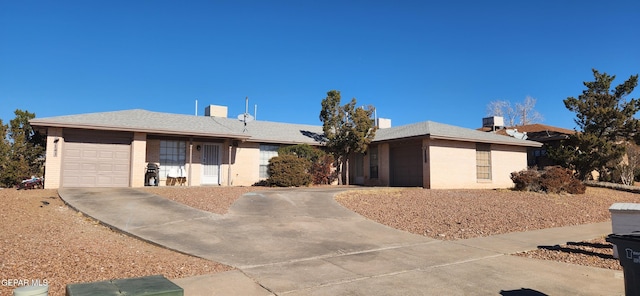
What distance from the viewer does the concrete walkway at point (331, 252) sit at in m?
5.63

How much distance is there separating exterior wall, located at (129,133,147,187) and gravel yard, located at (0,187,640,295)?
2.80 m

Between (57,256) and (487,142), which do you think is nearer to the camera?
(57,256)

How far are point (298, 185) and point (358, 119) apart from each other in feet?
15.6

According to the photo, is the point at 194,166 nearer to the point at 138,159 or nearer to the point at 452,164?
the point at 138,159

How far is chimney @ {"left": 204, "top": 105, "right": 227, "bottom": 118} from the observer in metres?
24.5

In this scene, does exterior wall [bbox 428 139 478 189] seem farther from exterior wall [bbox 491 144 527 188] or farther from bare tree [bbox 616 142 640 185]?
bare tree [bbox 616 142 640 185]

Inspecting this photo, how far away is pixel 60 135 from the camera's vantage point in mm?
16516

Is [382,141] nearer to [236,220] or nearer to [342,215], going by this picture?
[342,215]

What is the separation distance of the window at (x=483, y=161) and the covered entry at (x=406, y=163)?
3257mm

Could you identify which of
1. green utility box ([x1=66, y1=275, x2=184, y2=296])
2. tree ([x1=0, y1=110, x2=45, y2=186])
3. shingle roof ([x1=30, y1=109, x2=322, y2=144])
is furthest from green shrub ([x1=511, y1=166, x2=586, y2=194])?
tree ([x1=0, y1=110, x2=45, y2=186])

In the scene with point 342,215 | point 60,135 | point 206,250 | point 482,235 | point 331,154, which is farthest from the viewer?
point 331,154

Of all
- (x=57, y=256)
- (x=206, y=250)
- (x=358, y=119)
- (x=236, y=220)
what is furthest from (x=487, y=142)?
(x=57, y=256)

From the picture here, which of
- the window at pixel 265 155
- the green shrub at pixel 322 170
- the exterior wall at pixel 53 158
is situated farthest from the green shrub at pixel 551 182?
the exterior wall at pixel 53 158

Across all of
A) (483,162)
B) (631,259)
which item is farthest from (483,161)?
(631,259)
